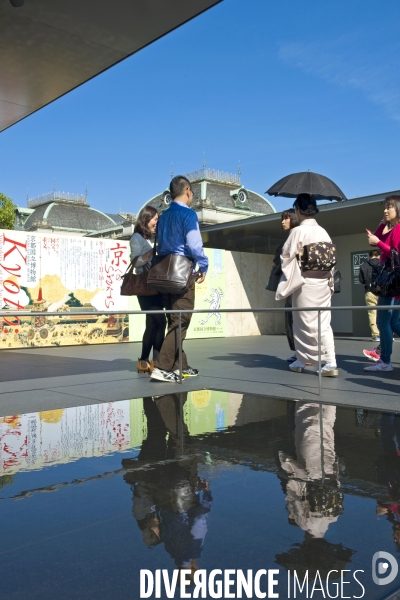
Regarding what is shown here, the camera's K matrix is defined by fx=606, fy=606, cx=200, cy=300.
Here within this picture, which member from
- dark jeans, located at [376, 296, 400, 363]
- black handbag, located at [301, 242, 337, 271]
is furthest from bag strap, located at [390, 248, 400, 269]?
black handbag, located at [301, 242, 337, 271]

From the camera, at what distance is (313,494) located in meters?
2.71

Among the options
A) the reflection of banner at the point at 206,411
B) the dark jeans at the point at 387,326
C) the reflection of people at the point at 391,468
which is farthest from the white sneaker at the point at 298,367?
the reflection of people at the point at 391,468

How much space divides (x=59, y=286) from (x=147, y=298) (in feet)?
21.3

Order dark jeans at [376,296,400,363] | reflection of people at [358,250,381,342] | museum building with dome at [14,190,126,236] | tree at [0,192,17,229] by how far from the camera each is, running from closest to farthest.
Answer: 1. dark jeans at [376,296,400,363]
2. reflection of people at [358,250,381,342]
3. tree at [0,192,17,229]
4. museum building with dome at [14,190,126,236]

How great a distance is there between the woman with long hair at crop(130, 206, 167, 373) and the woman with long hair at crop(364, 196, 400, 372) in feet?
8.12

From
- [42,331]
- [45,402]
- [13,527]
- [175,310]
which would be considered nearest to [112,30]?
[175,310]

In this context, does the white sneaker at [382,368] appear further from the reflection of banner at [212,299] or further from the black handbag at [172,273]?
the reflection of banner at [212,299]

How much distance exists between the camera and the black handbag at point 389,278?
6.57m

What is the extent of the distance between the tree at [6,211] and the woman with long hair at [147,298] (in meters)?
29.8

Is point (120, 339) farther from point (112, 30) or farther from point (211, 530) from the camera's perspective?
point (211, 530)

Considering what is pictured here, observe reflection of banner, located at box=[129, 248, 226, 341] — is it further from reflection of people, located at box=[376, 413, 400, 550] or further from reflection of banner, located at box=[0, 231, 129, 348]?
reflection of people, located at box=[376, 413, 400, 550]

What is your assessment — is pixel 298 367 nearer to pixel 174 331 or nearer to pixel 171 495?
pixel 174 331

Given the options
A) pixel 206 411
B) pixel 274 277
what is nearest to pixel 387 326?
pixel 274 277

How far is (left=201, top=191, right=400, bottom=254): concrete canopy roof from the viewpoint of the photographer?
1450 cm
